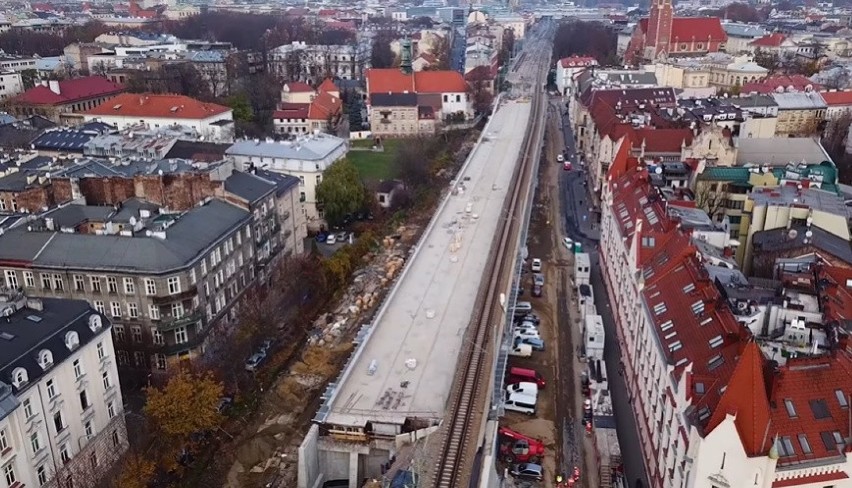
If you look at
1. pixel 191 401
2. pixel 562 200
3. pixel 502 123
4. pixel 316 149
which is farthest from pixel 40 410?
pixel 502 123

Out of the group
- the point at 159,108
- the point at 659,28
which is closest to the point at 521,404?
the point at 159,108

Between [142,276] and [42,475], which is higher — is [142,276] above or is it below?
above

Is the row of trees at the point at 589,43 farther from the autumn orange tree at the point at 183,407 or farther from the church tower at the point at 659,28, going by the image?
the autumn orange tree at the point at 183,407

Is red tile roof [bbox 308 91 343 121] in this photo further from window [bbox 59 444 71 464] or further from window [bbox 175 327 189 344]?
window [bbox 59 444 71 464]

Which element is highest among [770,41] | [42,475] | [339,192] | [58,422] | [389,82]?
[770,41]

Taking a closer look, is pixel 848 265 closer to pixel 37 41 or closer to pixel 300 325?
pixel 300 325

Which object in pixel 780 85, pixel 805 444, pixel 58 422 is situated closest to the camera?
pixel 805 444

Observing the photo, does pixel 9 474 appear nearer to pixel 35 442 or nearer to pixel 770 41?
pixel 35 442
